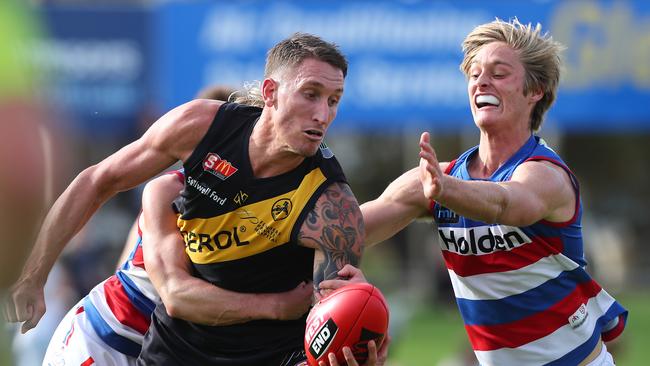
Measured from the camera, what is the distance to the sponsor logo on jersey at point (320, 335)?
4.94 m

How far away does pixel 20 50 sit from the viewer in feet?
8.86

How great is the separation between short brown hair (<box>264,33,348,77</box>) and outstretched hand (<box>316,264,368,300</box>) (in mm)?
934

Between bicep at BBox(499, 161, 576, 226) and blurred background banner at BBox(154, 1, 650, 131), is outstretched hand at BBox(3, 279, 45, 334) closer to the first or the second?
bicep at BBox(499, 161, 576, 226)

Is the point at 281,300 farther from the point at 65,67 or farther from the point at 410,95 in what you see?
the point at 65,67

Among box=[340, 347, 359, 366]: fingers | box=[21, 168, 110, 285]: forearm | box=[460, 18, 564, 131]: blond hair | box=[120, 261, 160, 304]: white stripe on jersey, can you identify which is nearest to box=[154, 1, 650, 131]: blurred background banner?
box=[120, 261, 160, 304]: white stripe on jersey

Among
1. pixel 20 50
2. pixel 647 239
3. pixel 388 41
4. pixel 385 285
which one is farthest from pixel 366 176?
pixel 20 50

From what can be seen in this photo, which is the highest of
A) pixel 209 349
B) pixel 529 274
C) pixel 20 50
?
pixel 20 50

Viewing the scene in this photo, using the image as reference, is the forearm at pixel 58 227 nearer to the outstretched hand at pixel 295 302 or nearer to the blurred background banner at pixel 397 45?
the outstretched hand at pixel 295 302

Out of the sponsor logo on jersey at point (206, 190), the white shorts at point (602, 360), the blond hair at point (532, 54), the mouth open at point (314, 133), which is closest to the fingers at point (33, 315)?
the sponsor logo on jersey at point (206, 190)

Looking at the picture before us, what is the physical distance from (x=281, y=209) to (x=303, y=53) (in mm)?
738

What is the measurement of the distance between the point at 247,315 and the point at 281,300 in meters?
0.18

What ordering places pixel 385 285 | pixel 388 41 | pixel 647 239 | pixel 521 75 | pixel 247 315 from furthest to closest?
pixel 647 239
pixel 385 285
pixel 388 41
pixel 521 75
pixel 247 315

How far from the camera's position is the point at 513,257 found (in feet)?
18.0

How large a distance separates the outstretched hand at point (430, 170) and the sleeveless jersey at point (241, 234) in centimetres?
63
